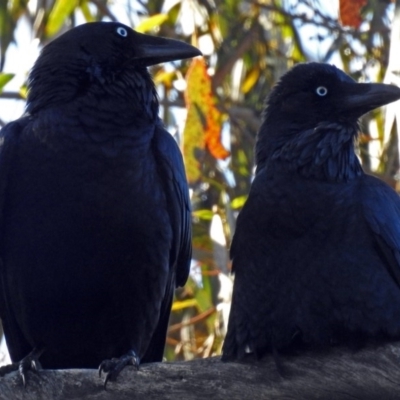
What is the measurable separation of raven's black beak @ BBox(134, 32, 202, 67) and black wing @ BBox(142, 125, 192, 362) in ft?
1.18

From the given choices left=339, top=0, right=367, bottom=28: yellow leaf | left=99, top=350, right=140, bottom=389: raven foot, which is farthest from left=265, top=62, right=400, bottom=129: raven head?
left=99, top=350, right=140, bottom=389: raven foot

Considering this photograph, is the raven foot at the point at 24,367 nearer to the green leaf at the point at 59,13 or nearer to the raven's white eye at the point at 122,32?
the raven's white eye at the point at 122,32

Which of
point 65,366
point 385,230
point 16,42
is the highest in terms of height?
point 16,42

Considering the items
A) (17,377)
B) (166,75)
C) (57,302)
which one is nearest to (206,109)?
(166,75)

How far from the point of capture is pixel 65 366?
6.64 m

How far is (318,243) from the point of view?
5984 millimetres

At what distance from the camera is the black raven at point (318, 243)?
590 centimetres

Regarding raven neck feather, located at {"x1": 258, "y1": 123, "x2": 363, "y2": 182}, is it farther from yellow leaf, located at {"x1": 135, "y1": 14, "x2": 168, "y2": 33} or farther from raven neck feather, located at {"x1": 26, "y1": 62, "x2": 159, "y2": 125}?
yellow leaf, located at {"x1": 135, "y1": 14, "x2": 168, "y2": 33}

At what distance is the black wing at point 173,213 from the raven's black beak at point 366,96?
87cm

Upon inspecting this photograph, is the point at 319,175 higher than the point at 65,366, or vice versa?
the point at 319,175

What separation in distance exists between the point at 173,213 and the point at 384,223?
3.61 ft

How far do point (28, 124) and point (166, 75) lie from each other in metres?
2.53

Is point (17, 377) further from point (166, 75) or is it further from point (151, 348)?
point (166, 75)

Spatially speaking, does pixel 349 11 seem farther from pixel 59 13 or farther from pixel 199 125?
pixel 59 13
